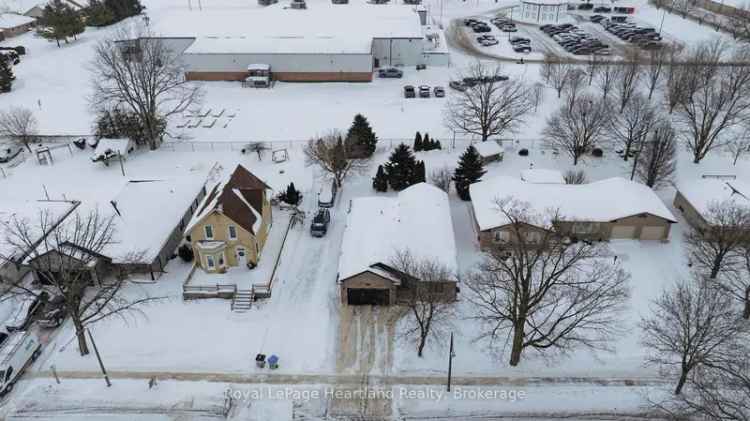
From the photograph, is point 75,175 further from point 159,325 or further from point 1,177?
point 159,325

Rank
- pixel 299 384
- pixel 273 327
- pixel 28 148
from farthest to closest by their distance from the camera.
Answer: pixel 28 148 < pixel 273 327 < pixel 299 384

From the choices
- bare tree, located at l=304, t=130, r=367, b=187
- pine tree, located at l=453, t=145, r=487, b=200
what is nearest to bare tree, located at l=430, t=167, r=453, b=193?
pine tree, located at l=453, t=145, r=487, b=200

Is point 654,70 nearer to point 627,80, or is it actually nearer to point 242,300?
point 627,80

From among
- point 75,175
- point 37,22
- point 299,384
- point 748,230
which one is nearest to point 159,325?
point 299,384

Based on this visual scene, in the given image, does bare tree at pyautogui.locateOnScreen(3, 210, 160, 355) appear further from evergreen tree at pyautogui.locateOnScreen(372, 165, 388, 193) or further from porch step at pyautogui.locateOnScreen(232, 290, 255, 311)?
evergreen tree at pyautogui.locateOnScreen(372, 165, 388, 193)

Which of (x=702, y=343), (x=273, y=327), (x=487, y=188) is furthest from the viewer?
(x=487, y=188)

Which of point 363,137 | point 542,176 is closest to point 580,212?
point 542,176
